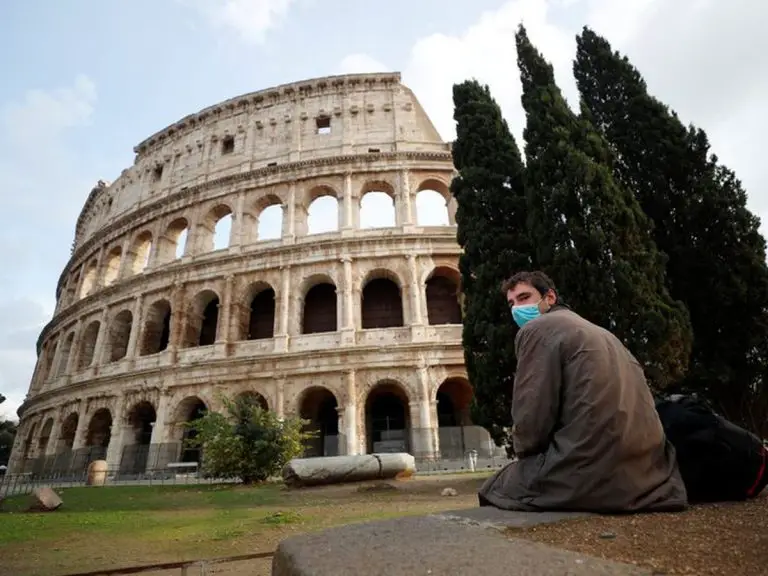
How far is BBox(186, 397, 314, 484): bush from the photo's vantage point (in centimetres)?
1144

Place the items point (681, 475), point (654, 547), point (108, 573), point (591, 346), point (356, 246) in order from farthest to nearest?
point (356, 246), point (108, 573), point (681, 475), point (591, 346), point (654, 547)

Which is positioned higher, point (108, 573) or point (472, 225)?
point (472, 225)

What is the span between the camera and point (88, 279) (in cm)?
2734

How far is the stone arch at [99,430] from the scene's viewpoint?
66.2 ft

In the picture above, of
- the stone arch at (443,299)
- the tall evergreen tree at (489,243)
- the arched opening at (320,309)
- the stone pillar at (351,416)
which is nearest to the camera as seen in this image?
the tall evergreen tree at (489,243)

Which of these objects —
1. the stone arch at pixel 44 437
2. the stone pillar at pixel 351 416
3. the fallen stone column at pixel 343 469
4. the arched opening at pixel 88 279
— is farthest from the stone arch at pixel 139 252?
the fallen stone column at pixel 343 469

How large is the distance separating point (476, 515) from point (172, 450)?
59.4 ft

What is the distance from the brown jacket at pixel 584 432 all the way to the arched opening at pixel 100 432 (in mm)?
21989

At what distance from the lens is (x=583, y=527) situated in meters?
1.90

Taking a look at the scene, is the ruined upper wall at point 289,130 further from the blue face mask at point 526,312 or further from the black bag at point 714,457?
the black bag at point 714,457

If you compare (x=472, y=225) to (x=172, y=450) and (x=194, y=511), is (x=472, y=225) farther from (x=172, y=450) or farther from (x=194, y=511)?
(x=172, y=450)

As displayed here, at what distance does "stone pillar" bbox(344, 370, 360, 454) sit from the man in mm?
14425

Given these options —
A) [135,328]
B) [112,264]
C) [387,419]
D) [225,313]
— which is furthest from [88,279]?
[387,419]

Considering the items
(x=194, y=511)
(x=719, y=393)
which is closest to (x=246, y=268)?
(x=194, y=511)
